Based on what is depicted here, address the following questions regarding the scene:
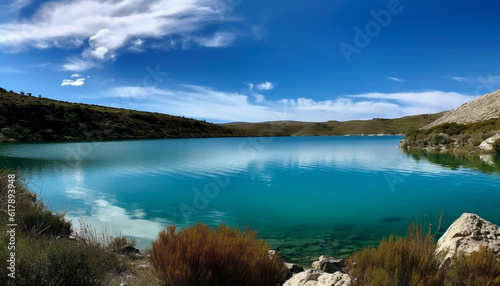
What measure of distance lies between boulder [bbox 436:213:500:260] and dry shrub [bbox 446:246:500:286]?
598 millimetres

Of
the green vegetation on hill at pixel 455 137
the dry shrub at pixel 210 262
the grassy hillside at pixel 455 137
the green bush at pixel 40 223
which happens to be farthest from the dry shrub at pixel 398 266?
the green vegetation on hill at pixel 455 137

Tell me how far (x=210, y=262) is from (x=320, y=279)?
153 centimetres

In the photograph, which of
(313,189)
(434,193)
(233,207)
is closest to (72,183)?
(233,207)

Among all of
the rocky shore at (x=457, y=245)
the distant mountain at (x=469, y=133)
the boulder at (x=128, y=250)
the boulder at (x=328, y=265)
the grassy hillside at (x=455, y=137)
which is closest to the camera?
the rocky shore at (x=457, y=245)

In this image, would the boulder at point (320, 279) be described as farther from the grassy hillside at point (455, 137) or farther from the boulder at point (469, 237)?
the grassy hillside at point (455, 137)

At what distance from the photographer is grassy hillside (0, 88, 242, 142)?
228 ft

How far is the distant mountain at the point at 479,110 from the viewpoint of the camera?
45219 mm

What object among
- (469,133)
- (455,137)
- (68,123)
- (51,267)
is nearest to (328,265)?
(51,267)

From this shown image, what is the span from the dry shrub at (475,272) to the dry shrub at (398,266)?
17 cm

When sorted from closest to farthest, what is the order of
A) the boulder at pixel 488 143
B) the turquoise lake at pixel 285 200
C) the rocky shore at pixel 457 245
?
the rocky shore at pixel 457 245, the turquoise lake at pixel 285 200, the boulder at pixel 488 143

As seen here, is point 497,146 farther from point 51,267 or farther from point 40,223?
point 51,267

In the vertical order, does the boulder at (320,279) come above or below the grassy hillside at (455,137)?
below

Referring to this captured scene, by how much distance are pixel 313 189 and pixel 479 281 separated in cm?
1421

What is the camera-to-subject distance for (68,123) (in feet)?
271
